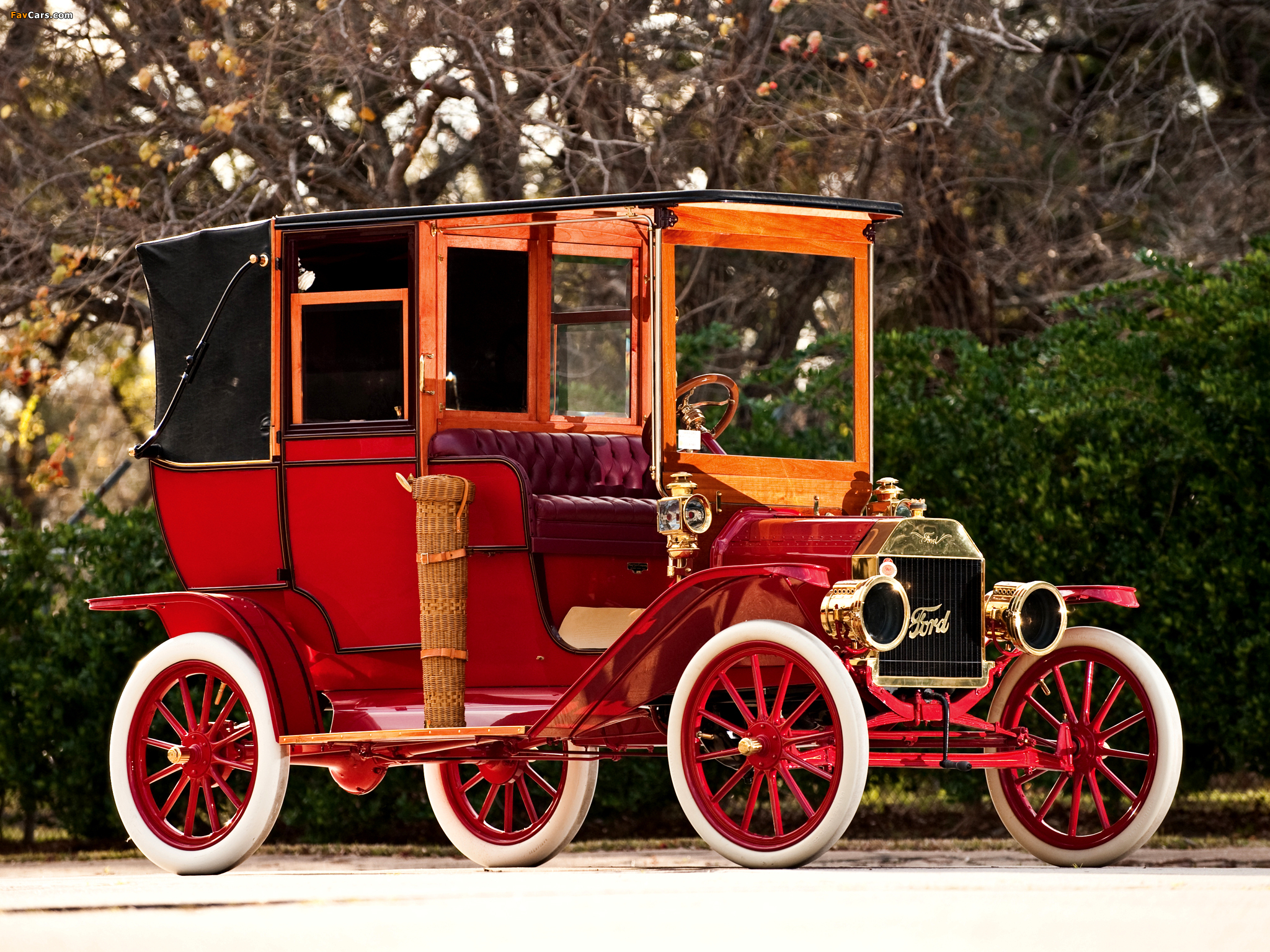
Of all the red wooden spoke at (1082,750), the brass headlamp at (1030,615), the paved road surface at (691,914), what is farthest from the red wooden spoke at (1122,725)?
the paved road surface at (691,914)

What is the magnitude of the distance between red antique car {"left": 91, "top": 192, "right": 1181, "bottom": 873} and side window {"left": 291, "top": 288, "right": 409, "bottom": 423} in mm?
12

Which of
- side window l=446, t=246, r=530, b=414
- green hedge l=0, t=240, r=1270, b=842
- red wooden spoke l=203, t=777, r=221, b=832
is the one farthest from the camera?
green hedge l=0, t=240, r=1270, b=842

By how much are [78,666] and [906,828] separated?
528 cm

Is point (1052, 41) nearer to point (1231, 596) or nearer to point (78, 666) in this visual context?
point (1231, 596)

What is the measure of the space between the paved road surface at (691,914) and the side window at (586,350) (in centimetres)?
255

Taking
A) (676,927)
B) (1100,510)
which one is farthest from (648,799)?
(676,927)

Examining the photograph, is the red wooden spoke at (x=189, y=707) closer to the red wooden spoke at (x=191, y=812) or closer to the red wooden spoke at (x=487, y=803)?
the red wooden spoke at (x=191, y=812)

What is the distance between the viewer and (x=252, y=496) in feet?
23.7

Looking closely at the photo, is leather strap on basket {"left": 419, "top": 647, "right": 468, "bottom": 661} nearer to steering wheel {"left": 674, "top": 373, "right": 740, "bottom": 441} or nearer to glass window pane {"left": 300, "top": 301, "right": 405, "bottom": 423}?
glass window pane {"left": 300, "top": 301, "right": 405, "bottom": 423}

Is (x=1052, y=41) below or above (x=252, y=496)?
above

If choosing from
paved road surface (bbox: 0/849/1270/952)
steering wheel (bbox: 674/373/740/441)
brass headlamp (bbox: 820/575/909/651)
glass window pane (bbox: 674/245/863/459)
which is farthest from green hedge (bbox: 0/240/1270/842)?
brass headlamp (bbox: 820/575/909/651)

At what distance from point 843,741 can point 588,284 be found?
3735mm

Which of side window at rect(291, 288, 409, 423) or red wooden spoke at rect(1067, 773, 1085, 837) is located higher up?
side window at rect(291, 288, 409, 423)

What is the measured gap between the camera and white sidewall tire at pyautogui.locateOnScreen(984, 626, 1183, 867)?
6.18 m
